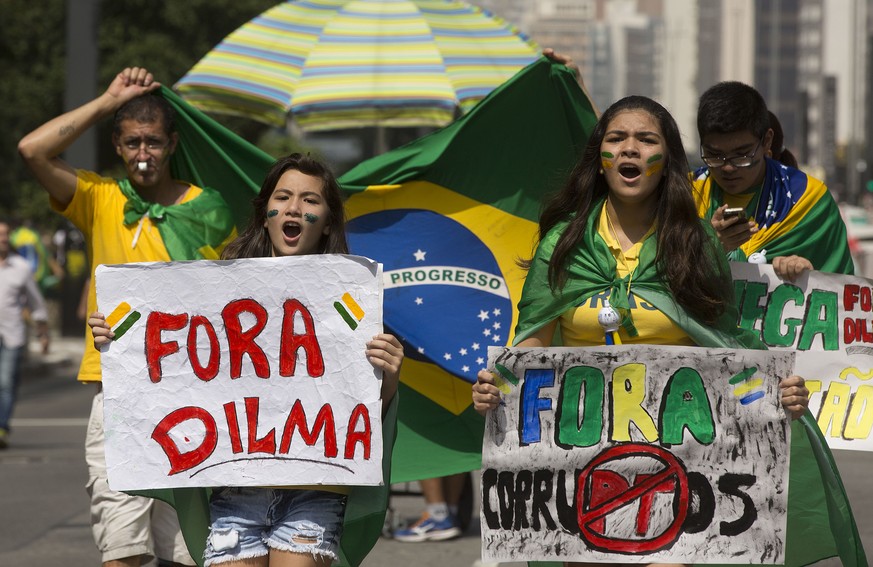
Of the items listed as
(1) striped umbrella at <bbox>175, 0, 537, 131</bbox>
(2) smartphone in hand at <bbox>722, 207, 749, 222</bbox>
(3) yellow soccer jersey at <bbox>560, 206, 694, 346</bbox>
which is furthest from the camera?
(1) striped umbrella at <bbox>175, 0, 537, 131</bbox>

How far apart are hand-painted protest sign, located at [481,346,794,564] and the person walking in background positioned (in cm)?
904

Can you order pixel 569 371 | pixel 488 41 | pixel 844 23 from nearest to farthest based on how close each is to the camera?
pixel 569 371
pixel 488 41
pixel 844 23

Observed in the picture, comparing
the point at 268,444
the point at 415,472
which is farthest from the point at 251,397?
the point at 415,472

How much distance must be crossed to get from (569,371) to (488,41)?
7.31 metres

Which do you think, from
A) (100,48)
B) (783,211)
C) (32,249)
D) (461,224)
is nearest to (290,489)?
(783,211)

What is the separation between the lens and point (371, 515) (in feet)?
13.6

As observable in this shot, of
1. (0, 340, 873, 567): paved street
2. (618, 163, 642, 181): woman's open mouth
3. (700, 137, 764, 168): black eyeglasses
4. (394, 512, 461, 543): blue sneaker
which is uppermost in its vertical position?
(700, 137, 764, 168): black eyeglasses

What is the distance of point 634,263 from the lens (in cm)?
407

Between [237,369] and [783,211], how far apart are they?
6.46 ft

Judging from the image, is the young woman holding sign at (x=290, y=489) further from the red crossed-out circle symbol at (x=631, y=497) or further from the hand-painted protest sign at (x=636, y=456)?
the red crossed-out circle symbol at (x=631, y=497)

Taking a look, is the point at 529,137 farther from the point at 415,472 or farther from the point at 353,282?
the point at 353,282

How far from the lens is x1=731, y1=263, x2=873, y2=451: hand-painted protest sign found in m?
4.90

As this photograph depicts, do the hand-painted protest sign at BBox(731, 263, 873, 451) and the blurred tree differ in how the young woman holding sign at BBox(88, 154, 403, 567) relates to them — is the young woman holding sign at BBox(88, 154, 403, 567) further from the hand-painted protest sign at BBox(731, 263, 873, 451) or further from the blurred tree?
the blurred tree

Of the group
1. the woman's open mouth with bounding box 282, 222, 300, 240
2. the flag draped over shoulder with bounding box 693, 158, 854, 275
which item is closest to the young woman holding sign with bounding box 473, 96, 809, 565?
the woman's open mouth with bounding box 282, 222, 300, 240
